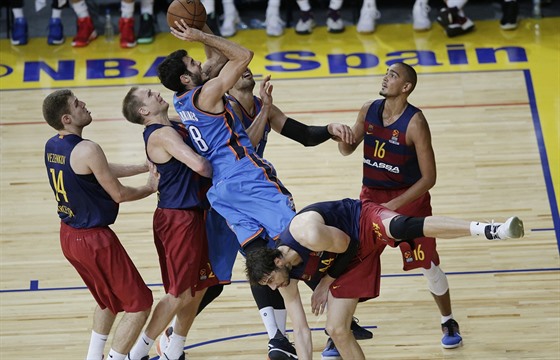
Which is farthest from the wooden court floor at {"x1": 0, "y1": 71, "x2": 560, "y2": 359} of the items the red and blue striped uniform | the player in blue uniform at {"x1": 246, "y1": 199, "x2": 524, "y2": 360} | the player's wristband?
the player's wristband

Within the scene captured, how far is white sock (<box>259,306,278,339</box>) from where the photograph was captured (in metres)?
7.41

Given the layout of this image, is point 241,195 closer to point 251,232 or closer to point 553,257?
point 251,232

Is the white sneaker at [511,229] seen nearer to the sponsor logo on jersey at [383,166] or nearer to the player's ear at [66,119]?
the sponsor logo on jersey at [383,166]

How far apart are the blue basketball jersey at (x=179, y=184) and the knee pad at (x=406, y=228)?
1525 millimetres

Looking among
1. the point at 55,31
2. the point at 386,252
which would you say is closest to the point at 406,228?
the point at 386,252

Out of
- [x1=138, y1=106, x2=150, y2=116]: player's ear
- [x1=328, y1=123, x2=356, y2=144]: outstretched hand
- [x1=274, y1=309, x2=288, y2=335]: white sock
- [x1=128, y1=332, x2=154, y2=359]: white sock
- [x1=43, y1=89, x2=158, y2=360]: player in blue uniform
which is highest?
[x1=138, y1=106, x2=150, y2=116]: player's ear

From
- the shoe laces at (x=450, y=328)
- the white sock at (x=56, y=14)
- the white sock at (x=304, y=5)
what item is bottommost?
the white sock at (x=56, y=14)

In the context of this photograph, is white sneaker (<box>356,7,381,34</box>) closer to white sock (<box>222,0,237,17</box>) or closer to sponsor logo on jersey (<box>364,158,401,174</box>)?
white sock (<box>222,0,237,17</box>)

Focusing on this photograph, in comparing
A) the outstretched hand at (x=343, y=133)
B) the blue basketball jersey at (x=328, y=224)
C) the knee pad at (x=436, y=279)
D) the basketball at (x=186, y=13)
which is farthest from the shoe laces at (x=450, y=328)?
the basketball at (x=186, y=13)

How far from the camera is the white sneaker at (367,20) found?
42.4 ft

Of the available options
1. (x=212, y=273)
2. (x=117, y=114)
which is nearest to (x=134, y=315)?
(x=212, y=273)

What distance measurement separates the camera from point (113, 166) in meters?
7.55

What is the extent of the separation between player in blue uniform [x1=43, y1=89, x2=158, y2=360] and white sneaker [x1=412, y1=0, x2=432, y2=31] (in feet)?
20.9

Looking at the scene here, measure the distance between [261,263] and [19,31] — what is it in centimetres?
779
